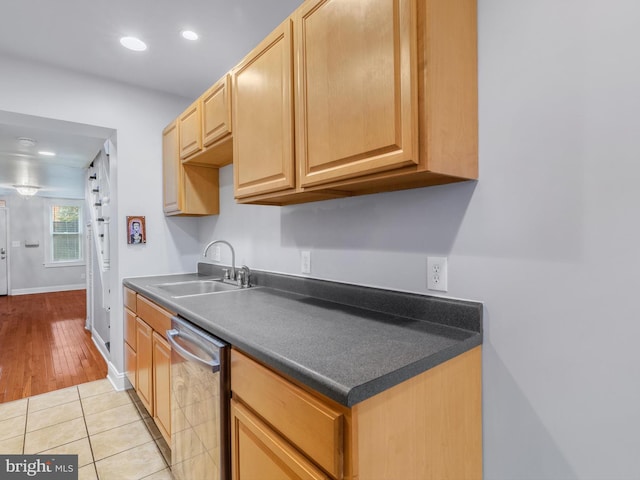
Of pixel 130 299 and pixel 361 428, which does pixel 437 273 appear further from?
pixel 130 299

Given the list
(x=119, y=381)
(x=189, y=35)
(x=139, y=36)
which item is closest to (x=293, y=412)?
(x=189, y=35)

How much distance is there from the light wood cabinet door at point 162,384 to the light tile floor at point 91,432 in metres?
0.19

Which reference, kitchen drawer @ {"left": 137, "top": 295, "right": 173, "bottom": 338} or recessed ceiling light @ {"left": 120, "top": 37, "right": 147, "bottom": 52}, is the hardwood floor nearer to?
kitchen drawer @ {"left": 137, "top": 295, "right": 173, "bottom": 338}

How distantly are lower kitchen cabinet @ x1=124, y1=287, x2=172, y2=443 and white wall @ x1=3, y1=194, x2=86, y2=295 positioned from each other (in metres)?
6.84

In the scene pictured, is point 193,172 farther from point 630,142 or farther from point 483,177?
point 630,142

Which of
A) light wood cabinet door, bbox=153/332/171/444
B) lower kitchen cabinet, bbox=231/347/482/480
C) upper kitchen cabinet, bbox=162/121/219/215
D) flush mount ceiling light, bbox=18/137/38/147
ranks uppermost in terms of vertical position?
flush mount ceiling light, bbox=18/137/38/147

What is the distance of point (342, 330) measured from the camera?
112cm

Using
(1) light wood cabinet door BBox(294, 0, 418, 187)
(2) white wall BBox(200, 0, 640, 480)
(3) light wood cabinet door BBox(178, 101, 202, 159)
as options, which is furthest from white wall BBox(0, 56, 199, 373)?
(2) white wall BBox(200, 0, 640, 480)

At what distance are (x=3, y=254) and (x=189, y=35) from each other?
315 inches

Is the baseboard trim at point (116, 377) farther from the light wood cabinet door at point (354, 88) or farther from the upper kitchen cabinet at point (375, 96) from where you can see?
the light wood cabinet door at point (354, 88)

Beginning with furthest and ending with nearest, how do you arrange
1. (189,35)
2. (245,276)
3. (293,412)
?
(245,276) < (189,35) < (293,412)

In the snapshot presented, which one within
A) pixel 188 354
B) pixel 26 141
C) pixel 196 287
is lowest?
pixel 188 354

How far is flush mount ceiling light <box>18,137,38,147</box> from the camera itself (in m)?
3.33

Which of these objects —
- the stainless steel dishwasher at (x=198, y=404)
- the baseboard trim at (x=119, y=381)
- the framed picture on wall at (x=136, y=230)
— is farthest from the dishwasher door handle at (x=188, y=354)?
the baseboard trim at (x=119, y=381)
